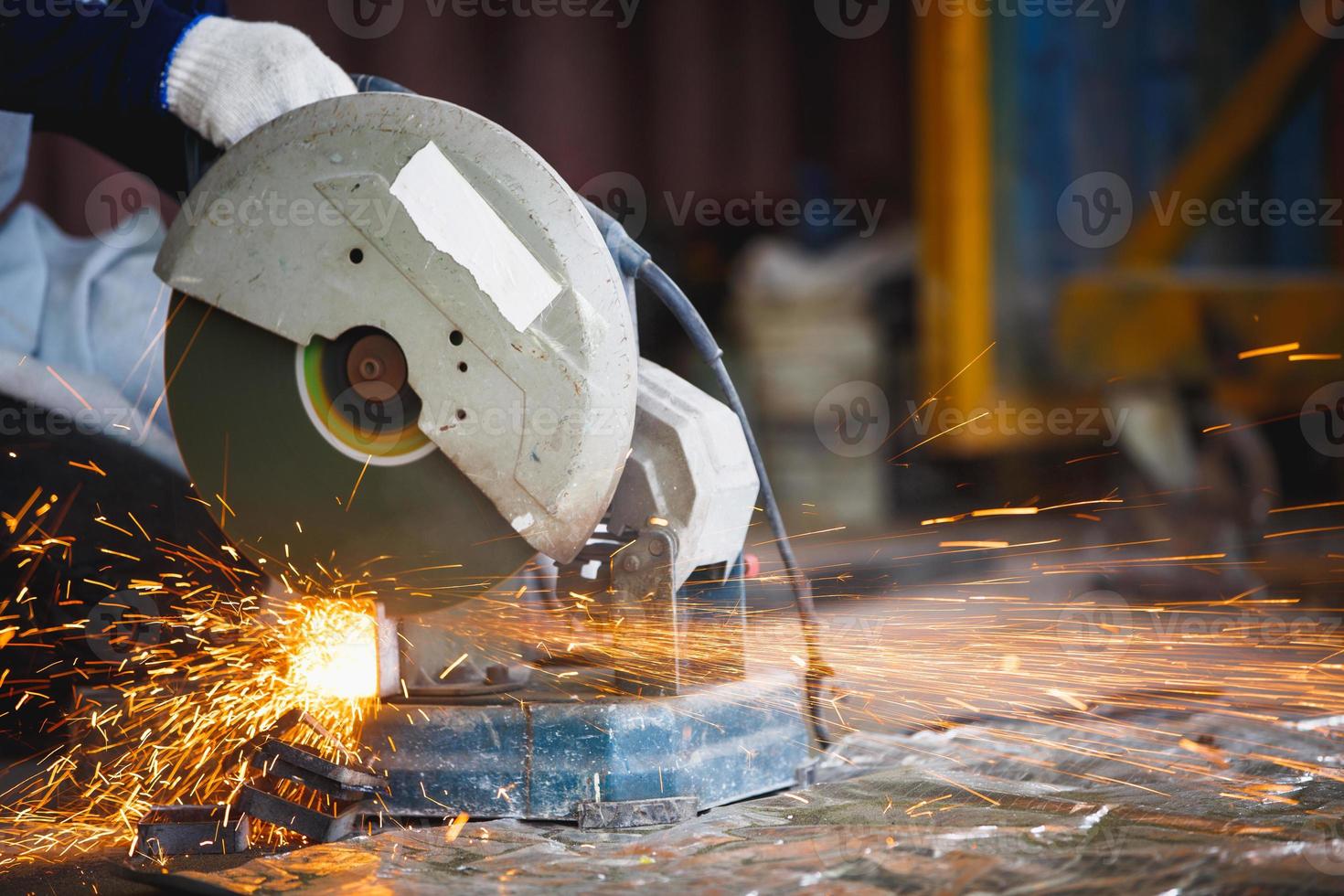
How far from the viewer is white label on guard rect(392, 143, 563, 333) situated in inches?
61.7

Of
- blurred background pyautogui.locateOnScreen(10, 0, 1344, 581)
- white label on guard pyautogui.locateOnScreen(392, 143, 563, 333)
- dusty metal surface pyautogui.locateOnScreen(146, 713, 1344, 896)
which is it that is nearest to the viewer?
dusty metal surface pyautogui.locateOnScreen(146, 713, 1344, 896)

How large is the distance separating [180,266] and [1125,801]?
1396 mm

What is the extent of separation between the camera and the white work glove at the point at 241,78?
5.87 ft

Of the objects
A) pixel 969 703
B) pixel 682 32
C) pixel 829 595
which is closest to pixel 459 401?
pixel 969 703
